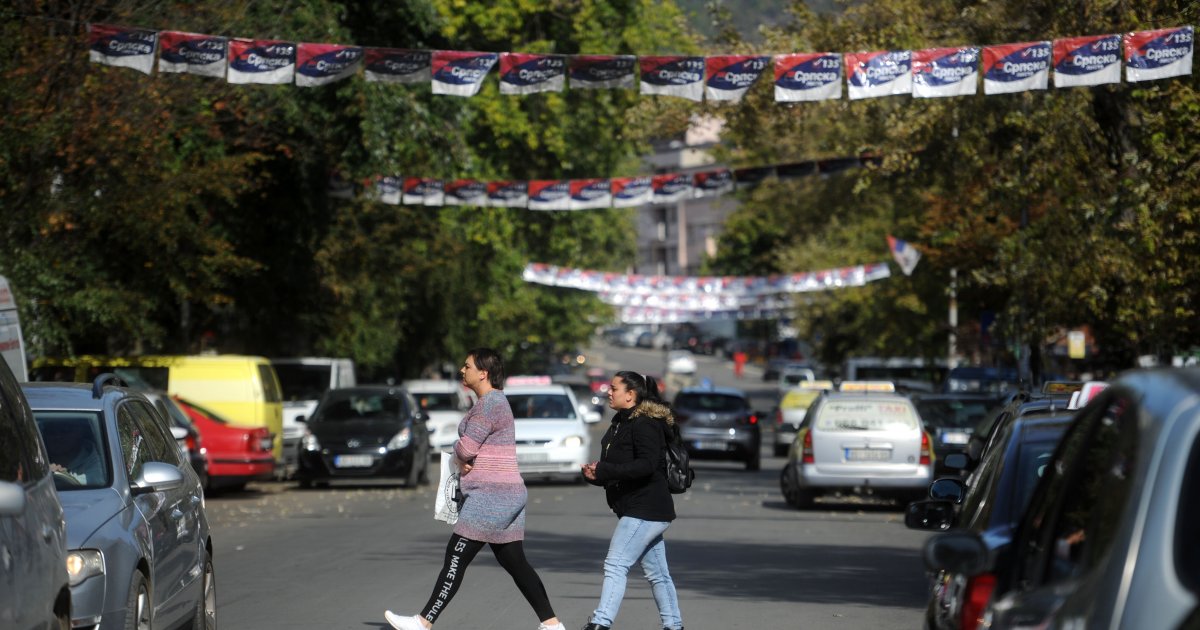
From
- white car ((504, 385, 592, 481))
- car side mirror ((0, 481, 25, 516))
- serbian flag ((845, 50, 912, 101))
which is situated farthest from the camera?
white car ((504, 385, 592, 481))

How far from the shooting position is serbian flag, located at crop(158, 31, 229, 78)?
18.7 meters

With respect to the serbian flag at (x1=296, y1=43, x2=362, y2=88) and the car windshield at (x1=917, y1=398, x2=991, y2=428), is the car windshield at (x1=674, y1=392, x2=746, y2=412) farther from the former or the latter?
the serbian flag at (x1=296, y1=43, x2=362, y2=88)

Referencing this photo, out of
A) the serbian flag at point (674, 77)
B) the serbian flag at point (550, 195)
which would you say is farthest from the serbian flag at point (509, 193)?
the serbian flag at point (674, 77)

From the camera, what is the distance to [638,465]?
9625mm

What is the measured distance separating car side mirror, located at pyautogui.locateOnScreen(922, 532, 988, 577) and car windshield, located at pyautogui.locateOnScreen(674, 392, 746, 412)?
91.2ft

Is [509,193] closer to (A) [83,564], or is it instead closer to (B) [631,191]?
(B) [631,191]

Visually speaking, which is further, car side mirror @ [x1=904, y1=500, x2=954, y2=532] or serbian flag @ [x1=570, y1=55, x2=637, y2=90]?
serbian flag @ [x1=570, y1=55, x2=637, y2=90]

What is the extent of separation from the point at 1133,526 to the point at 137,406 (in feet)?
23.1

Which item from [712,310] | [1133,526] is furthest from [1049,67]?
[712,310]

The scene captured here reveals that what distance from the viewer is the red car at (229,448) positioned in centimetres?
2284

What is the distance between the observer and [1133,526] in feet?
12.0

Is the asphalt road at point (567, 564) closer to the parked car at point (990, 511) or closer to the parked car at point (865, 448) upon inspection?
the parked car at point (865, 448)

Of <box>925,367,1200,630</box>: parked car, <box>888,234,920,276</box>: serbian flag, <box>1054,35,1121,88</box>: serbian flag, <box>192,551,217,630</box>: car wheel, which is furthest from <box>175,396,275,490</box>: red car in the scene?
<box>888,234,920,276</box>: serbian flag

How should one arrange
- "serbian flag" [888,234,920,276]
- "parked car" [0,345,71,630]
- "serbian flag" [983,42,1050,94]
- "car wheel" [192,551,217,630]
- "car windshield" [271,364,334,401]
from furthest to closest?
1. "serbian flag" [888,234,920,276]
2. "car windshield" [271,364,334,401]
3. "serbian flag" [983,42,1050,94]
4. "car wheel" [192,551,217,630]
5. "parked car" [0,345,71,630]
